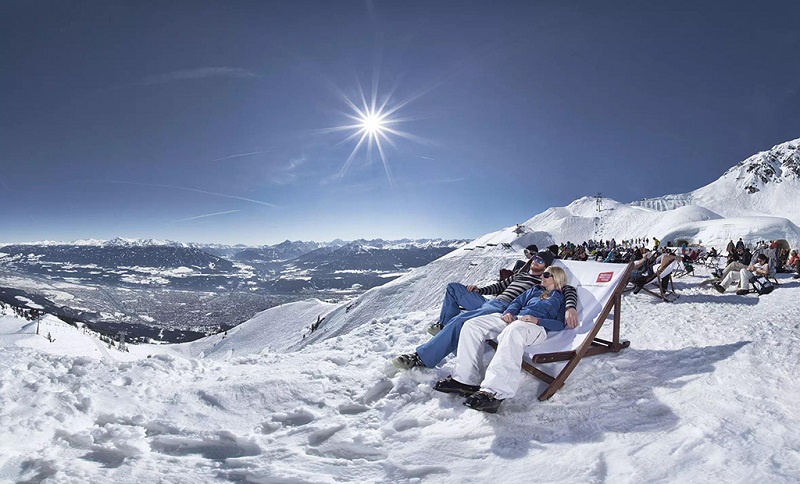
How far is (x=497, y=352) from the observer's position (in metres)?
3.81

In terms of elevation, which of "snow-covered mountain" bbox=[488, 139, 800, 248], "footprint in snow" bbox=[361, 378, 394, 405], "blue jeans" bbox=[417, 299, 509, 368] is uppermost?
"snow-covered mountain" bbox=[488, 139, 800, 248]

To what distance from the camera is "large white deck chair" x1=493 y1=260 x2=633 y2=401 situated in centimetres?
407

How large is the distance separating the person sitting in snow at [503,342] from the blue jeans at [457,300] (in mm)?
1120

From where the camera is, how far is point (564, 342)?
4453 millimetres

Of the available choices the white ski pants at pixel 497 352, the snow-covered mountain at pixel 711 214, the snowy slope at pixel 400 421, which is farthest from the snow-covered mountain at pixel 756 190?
the white ski pants at pixel 497 352

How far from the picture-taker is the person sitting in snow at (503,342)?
362 cm

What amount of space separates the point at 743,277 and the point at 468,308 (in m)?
8.43

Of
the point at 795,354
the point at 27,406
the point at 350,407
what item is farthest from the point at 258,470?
the point at 795,354

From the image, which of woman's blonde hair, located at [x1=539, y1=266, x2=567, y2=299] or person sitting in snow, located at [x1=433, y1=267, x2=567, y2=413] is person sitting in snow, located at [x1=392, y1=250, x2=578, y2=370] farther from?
person sitting in snow, located at [x1=433, y1=267, x2=567, y2=413]

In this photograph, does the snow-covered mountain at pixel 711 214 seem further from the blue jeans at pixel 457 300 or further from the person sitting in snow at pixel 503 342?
the person sitting in snow at pixel 503 342

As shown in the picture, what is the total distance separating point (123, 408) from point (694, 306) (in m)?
11.0

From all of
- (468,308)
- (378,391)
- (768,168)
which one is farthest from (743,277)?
(768,168)

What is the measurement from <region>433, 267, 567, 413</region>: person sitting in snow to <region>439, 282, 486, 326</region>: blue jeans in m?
1.12

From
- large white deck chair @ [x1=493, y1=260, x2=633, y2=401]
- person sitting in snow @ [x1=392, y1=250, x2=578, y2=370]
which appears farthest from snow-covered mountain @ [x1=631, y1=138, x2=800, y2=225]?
person sitting in snow @ [x1=392, y1=250, x2=578, y2=370]
